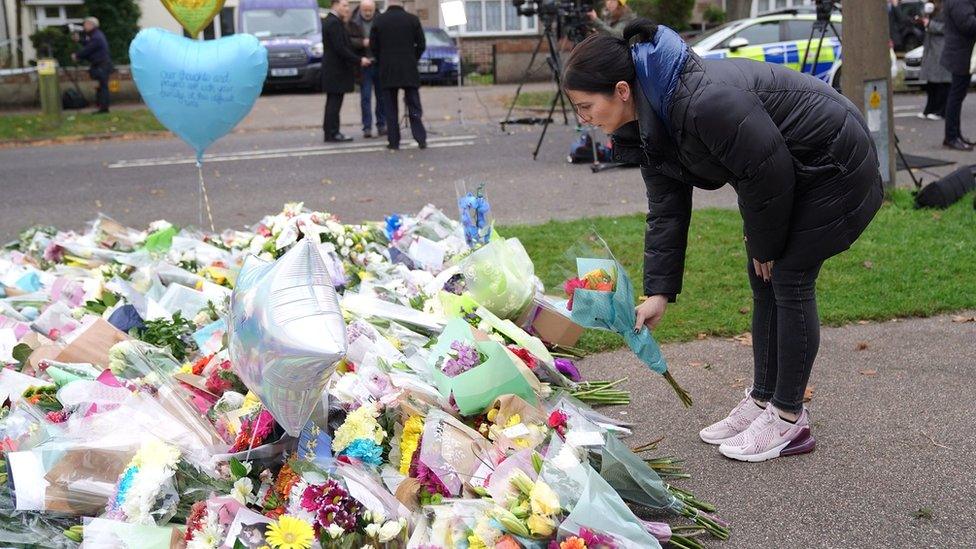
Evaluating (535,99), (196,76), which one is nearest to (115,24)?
(535,99)

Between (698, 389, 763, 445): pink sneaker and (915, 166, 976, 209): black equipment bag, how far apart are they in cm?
395

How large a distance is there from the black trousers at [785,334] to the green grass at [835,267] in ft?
2.41

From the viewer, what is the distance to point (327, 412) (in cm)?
294

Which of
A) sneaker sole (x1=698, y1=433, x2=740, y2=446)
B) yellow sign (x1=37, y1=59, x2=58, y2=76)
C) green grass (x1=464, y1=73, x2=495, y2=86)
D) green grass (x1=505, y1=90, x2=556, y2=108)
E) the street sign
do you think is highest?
yellow sign (x1=37, y1=59, x2=58, y2=76)

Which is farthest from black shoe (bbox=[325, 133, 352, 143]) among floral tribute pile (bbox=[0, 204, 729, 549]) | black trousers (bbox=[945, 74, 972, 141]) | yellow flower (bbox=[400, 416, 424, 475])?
yellow flower (bbox=[400, 416, 424, 475])

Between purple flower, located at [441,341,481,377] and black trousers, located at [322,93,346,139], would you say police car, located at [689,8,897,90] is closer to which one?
black trousers, located at [322,93,346,139]

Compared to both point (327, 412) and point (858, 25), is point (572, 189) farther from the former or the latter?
point (327, 412)

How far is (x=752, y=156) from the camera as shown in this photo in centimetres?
264

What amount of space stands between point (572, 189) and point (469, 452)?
5.95 metres

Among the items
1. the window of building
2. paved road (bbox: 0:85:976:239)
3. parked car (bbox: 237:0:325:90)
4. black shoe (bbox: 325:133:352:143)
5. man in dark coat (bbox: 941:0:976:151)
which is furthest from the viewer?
the window of building

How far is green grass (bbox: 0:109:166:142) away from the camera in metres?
14.6

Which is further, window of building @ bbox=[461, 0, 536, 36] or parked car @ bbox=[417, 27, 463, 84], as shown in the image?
window of building @ bbox=[461, 0, 536, 36]

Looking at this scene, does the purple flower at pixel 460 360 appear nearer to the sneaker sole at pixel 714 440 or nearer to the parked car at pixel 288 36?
the sneaker sole at pixel 714 440

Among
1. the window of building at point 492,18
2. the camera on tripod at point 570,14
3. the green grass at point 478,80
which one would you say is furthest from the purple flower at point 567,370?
the window of building at point 492,18
